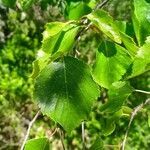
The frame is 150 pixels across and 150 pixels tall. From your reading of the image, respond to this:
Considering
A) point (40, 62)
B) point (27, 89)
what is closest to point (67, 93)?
point (40, 62)

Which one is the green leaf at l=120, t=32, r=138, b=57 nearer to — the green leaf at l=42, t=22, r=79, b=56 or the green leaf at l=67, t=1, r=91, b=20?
the green leaf at l=42, t=22, r=79, b=56

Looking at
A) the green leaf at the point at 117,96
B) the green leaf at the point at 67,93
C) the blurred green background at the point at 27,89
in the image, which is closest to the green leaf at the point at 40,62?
the green leaf at the point at 67,93

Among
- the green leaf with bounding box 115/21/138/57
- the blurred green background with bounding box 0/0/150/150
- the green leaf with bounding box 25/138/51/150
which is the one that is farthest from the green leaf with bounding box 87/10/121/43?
the blurred green background with bounding box 0/0/150/150

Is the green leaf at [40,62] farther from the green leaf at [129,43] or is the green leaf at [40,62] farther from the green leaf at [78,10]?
the green leaf at [78,10]

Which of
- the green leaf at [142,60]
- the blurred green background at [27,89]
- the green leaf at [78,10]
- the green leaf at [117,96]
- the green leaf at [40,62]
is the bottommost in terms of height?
the blurred green background at [27,89]

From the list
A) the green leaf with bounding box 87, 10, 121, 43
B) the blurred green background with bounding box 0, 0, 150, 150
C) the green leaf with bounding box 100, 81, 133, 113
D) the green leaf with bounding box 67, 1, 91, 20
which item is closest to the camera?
the green leaf with bounding box 87, 10, 121, 43

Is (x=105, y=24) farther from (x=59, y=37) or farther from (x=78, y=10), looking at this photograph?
(x=78, y=10)
